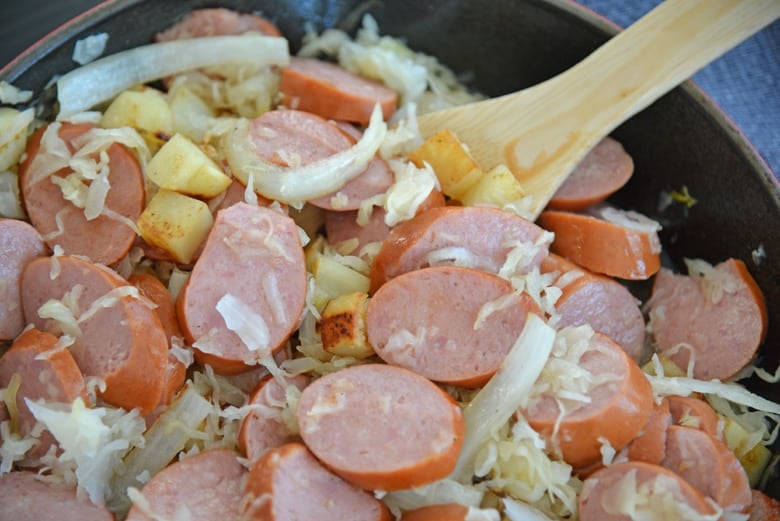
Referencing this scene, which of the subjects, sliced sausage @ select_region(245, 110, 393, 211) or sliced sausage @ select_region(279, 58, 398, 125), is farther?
sliced sausage @ select_region(279, 58, 398, 125)

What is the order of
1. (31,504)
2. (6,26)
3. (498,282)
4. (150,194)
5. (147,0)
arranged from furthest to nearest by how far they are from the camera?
(6,26) < (147,0) < (150,194) < (498,282) < (31,504)

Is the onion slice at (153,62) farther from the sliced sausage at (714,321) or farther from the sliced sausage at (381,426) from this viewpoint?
the sliced sausage at (714,321)

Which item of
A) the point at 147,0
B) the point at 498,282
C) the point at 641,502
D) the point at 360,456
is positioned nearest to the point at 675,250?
the point at 498,282

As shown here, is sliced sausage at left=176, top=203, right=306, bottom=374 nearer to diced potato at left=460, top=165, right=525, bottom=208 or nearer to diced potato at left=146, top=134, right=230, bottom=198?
diced potato at left=146, top=134, right=230, bottom=198

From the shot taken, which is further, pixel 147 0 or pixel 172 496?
pixel 147 0

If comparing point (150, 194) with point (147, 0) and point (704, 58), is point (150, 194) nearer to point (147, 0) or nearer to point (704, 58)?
point (147, 0)

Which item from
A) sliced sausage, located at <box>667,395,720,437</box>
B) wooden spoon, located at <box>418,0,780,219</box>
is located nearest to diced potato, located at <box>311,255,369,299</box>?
wooden spoon, located at <box>418,0,780,219</box>
